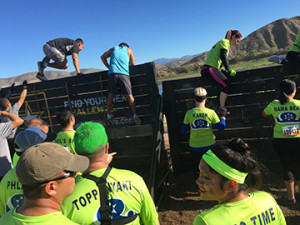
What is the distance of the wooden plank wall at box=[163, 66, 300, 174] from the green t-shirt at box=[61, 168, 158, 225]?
12.6 ft

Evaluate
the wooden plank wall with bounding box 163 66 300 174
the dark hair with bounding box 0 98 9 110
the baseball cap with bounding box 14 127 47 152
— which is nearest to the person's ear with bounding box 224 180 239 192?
the baseball cap with bounding box 14 127 47 152

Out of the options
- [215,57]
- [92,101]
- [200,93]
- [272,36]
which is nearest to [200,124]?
[200,93]

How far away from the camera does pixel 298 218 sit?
139 inches

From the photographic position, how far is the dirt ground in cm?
388

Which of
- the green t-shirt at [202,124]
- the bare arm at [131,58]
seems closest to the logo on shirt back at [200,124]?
the green t-shirt at [202,124]

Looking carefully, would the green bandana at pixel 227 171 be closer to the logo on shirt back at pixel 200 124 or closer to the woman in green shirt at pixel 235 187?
the woman in green shirt at pixel 235 187

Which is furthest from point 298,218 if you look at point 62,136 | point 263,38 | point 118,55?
point 263,38

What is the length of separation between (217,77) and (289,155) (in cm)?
221

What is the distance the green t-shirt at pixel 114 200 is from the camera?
60.2 inches

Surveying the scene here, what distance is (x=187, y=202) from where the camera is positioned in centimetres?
451

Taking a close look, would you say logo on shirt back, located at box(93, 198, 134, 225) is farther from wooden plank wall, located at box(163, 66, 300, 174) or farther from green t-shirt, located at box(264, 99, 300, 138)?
wooden plank wall, located at box(163, 66, 300, 174)

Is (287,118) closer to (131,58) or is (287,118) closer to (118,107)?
(131,58)

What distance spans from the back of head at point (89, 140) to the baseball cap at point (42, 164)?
38cm

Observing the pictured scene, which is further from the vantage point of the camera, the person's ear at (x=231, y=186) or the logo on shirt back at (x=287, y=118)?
the logo on shirt back at (x=287, y=118)
